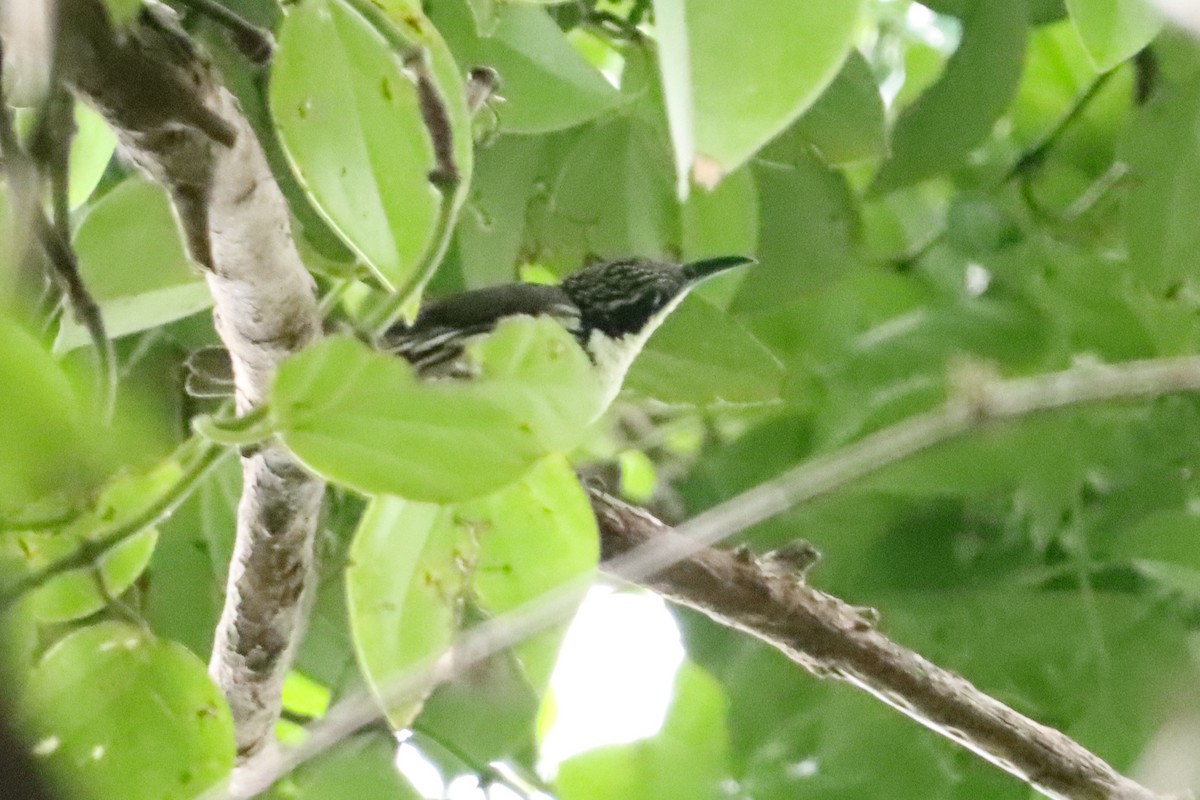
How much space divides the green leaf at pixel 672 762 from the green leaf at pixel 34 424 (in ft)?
1.33

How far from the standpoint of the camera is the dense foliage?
1.01 ft

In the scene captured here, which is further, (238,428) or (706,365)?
(706,365)

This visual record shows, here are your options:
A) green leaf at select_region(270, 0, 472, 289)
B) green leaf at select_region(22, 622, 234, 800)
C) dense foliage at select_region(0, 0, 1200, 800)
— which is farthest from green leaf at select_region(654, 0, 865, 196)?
green leaf at select_region(22, 622, 234, 800)

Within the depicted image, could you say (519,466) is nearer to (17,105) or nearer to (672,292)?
(17,105)

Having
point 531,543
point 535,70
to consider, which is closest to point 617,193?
point 535,70

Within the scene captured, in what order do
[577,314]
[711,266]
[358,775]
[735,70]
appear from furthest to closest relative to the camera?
[577,314]
[711,266]
[358,775]
[735,70]

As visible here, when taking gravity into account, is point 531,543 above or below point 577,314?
above

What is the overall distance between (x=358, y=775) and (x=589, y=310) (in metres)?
0.36

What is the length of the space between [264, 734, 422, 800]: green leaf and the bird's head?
0.28 meters

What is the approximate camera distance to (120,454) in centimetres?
32

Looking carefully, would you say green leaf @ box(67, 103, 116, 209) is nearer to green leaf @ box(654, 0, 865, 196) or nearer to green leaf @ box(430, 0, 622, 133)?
green leaf @ box(430, 0, 622, 133)

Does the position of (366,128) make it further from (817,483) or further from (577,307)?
(577,307)

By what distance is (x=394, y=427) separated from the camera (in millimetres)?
305

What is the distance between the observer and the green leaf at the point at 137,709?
365 millimetres
